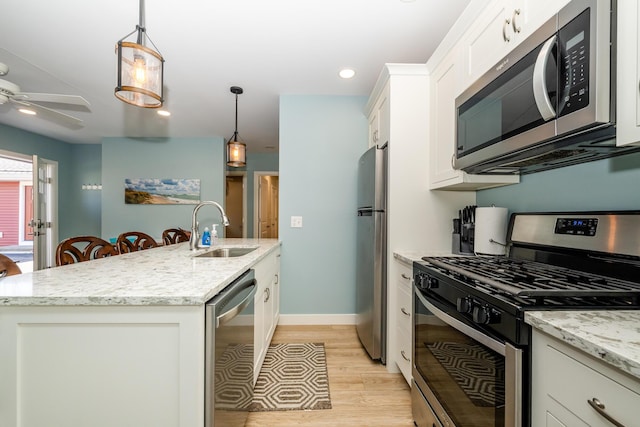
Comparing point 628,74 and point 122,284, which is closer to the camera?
point 628,74

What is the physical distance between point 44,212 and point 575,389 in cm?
690

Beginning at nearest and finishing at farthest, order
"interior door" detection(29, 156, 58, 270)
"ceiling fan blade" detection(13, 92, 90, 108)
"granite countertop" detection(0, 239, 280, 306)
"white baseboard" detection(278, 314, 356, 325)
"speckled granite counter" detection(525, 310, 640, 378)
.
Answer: "speckled granite counter" detection(525, 310, 640, 378) → "granite countertop" detection(0, 239, 280, 306) → "ceiling fan blade" detection(13, 92, 90, 108) → "white baseboard" detection(278, 314, 356, 325) → "interior door" detection(29, 156, 58, 270)

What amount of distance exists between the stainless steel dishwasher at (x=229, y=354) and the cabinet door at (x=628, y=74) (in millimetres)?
1331

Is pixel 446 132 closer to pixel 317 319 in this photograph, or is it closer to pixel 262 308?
pixel 262 308

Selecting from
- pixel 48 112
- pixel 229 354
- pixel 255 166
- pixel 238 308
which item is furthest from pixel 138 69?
pixel 255 166

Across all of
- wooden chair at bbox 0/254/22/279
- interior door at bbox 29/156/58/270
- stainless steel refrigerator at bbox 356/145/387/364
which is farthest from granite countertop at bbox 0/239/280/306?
interior door at bbox 29/156/58/270

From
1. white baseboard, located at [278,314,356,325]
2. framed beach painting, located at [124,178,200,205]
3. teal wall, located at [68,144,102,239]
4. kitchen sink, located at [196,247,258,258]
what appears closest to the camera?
kitchen sink, located at [196,247,258,258]

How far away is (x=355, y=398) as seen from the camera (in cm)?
180

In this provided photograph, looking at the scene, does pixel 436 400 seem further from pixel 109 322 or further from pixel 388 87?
pixel 388 87

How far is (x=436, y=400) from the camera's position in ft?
4.06

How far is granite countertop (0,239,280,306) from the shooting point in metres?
0.88

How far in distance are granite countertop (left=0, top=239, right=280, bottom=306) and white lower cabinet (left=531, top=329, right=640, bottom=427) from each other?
958 millimetres

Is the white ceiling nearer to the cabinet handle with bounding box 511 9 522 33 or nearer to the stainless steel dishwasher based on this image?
the cabinet handle with bounding box 511 9 522 33

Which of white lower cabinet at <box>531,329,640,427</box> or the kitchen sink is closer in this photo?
white lower cabinet at <box>531,329,640,427</box>
